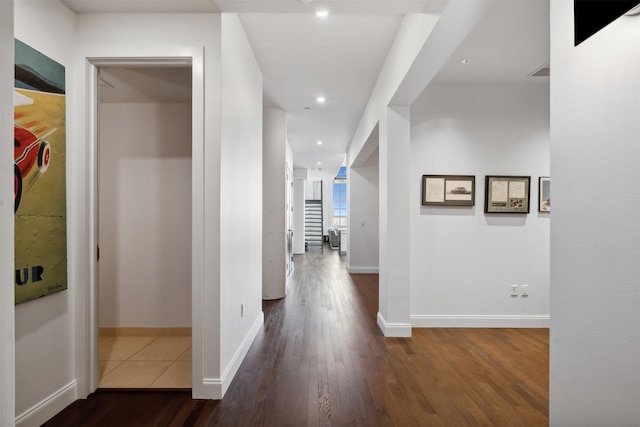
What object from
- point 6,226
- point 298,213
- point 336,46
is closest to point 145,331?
point 6,226

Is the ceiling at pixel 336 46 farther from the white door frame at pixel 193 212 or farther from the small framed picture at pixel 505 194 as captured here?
the small framed picture at pixel 505 194

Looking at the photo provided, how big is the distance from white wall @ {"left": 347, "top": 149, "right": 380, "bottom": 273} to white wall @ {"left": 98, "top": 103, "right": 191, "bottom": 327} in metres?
4.61

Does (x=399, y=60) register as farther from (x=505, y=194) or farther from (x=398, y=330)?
(x=398, y=330)

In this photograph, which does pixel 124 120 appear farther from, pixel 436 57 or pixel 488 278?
pixel 488 278

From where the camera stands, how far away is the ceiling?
83.0 inches

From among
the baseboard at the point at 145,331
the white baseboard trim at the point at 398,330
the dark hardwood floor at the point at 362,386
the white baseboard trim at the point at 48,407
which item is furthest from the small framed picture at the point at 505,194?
the white baseboard trim at the point at 48,407

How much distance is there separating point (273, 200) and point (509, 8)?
366cm

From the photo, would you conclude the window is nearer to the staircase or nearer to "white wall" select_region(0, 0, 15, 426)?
the staircase

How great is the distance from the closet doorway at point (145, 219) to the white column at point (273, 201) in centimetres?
169

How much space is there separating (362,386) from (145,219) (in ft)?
8.93

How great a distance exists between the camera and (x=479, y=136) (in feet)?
12.0

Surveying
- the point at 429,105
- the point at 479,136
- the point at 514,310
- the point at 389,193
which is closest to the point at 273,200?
the point at 389,193

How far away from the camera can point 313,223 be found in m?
14.5

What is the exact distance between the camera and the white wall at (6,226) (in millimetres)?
722
